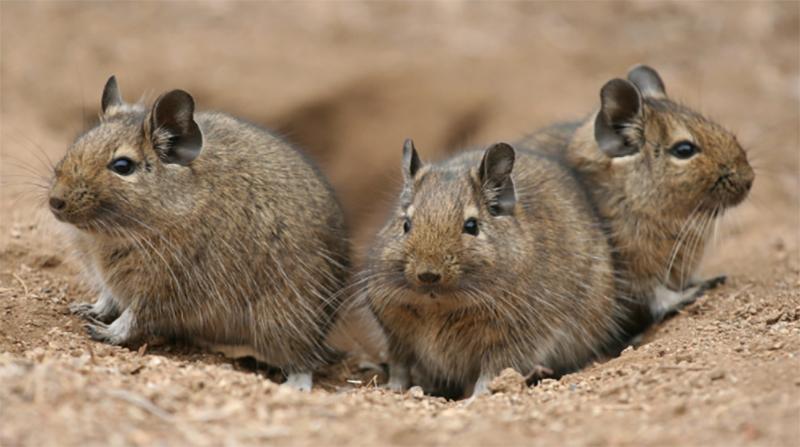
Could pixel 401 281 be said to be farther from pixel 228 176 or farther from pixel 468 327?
pixel 228 176

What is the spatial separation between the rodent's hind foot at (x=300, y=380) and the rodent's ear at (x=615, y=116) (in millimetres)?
3382

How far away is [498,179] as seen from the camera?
820cm

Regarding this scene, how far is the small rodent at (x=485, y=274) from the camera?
7.73 meters

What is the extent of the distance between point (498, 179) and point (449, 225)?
2.32 ft

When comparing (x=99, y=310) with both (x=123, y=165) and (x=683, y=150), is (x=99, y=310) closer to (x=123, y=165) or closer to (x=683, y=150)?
(x=123, y=165)

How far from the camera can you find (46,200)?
806 centimetres

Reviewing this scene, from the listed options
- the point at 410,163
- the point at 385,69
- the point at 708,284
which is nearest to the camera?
the point at 410,163

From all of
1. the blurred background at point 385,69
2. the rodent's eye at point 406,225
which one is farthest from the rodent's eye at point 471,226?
the blurred background at point 385,69

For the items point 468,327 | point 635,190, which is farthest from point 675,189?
point 468,327

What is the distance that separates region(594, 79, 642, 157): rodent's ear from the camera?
9414mm

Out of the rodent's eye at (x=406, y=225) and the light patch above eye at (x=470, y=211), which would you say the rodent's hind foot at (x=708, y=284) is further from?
the rodent's eye at (x=406, y=225)

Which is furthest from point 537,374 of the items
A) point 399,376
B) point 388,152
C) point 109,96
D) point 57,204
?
point 388,152

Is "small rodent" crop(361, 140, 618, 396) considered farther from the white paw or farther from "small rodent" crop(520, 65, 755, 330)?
the white paw

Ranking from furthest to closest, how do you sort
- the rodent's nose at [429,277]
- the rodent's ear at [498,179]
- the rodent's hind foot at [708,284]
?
1. the rodent's hind foot at [708,284]
2. the rodent's ear at [498,179]
3. the rodent's nose at [429,277]
